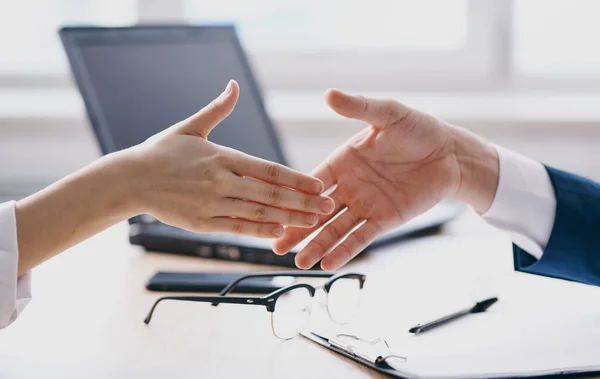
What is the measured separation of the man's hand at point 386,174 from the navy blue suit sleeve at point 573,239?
5.8 inches

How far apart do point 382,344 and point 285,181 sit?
22 centimetres

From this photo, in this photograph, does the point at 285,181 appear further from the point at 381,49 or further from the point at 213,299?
the point at 381,49

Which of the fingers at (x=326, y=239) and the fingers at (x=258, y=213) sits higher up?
the fingers at (x=258, y=213)

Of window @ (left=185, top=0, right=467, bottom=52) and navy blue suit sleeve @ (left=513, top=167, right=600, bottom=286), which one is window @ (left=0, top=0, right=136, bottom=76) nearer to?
window @ (left=185, top=0, right=467, bottom=52)

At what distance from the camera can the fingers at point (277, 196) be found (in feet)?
2.99

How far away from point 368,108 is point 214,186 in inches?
9.5

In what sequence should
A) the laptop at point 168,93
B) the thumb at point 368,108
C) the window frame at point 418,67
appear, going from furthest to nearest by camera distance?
the window frame at point 418,67 → the laptop at point 168,93 → the thumb at point 368,108

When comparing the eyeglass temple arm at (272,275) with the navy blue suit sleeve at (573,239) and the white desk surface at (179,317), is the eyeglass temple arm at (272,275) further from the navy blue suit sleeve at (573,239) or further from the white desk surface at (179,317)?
the navy blue suit sleeve at (573,239)

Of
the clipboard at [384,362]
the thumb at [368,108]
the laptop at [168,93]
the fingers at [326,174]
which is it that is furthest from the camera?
the laptop at [168,93]

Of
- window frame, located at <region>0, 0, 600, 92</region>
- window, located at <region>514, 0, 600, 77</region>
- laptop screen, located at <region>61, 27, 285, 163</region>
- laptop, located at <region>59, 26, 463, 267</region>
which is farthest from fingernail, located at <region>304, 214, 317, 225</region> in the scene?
window, located at <region>514, 0, 600, 77</region>

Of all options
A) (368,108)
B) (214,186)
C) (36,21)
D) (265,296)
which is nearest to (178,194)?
(214,186)

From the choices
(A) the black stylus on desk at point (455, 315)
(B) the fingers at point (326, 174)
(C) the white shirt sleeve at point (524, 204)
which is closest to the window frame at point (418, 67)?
(C) the white shirt sleeve at point (524, 204)

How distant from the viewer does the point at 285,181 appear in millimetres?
920

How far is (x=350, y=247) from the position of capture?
3.30 ft
